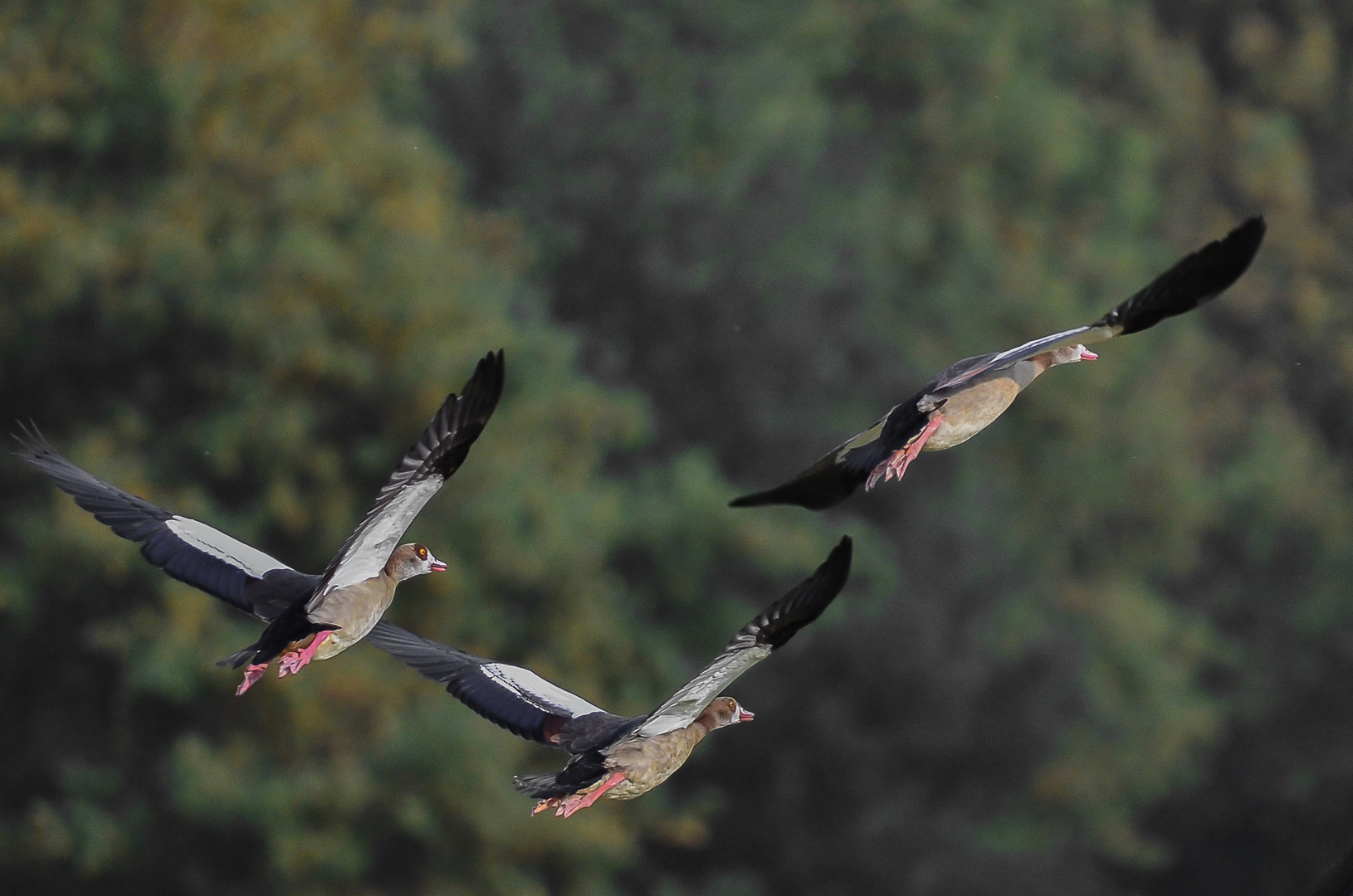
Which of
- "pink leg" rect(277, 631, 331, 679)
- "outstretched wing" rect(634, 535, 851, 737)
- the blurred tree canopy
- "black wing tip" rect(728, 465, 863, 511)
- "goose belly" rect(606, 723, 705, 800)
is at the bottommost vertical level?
"outstretched wing" rect(634, 535, 851, 737)

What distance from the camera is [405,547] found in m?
8.81

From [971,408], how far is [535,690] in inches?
96.5

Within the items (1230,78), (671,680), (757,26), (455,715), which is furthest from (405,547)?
(1230,78)

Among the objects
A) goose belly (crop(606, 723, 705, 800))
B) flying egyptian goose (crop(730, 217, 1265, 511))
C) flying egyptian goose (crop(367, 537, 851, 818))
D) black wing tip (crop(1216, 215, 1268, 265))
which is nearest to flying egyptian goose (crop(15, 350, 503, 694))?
flying egyptian goose (crop(367, 537, 851, 818))

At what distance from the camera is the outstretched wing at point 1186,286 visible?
6.66 m

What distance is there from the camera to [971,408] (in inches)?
321

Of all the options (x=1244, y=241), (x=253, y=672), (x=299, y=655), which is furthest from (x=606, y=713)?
(x=1244, y=241)

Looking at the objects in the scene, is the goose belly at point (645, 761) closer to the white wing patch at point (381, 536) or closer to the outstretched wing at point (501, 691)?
the outstretched wing at point (501, 691)

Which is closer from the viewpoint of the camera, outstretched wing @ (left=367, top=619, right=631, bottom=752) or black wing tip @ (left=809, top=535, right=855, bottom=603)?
black wing tip @ (left=809, top=535, right=855, bottom=603)

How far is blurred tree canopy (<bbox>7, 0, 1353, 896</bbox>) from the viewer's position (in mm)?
23016

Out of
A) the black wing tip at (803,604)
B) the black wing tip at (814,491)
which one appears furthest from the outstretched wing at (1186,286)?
the black wing tip at (803,604)

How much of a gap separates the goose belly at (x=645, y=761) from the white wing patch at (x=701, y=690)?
4 cm

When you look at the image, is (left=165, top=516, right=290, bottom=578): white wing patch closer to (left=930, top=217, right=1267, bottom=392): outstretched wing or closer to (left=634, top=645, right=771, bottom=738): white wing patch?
(left=634, top=645, right=771, bottom=738): white wing patch

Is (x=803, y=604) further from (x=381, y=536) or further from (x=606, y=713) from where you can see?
(x=381, y=536)
